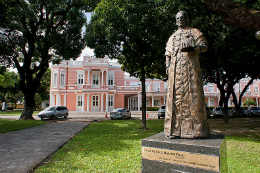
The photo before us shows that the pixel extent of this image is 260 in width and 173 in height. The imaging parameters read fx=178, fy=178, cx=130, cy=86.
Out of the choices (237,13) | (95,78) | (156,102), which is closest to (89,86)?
(95,78)

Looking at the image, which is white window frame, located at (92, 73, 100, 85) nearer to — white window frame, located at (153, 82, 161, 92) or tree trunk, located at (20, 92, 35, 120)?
white window frame, located at (153, 82, 161, 92)

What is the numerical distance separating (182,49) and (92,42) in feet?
30.2

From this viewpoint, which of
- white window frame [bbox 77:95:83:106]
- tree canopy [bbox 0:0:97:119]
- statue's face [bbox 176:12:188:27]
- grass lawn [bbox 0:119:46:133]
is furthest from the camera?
white window frame [bbox 77:95:83:106]

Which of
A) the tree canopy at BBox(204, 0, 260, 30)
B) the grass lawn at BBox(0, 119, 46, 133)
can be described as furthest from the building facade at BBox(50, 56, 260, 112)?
the tree canopy at BBox(204, 0, 260, 30)

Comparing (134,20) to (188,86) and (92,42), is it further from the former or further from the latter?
(188,86)

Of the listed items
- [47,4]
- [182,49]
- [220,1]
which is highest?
[47,4]

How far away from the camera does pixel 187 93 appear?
3.30 metres

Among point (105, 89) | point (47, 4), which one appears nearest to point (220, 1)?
point (47, 4)

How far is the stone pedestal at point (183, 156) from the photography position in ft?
8.53

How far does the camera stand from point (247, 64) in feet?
43.2

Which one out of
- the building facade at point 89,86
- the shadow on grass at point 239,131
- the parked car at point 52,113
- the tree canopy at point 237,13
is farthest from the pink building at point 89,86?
the tree canopy at point 237,13

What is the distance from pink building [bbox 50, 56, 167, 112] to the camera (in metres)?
31.3

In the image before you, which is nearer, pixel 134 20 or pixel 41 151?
pixel 41 151

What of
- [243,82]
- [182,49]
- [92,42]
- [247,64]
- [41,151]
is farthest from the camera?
[243,82]
